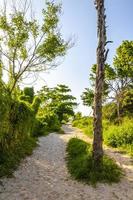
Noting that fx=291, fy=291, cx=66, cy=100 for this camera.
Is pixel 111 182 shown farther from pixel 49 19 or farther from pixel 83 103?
pixel 83 103

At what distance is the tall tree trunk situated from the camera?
928 centimetres

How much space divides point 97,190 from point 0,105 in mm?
3721

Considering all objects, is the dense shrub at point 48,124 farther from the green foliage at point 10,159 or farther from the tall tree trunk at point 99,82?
the tall tree trunk at point 99,82

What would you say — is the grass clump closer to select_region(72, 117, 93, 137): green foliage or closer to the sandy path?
the sandy path

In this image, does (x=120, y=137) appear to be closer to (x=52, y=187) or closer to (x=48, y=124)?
(x=52, y=187)

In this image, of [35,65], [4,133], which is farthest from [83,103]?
[4,133]

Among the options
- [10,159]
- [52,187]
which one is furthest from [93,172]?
[10,159]

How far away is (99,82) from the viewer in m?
9.55

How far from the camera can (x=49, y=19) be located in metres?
17.2

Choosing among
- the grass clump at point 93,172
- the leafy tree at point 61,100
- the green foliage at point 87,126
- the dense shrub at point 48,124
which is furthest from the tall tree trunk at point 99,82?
the leafy tree at point 61,100

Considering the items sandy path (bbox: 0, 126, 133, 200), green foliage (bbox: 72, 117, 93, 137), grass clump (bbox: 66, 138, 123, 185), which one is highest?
green foliage (bbox: 72, 117, 93, 137)

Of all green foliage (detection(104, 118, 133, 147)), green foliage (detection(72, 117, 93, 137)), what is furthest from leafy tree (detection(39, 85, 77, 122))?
green foliage (detection(104, 118, 133, 147))

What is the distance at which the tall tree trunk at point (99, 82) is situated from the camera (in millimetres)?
9281

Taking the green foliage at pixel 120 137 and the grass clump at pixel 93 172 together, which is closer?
the grass clump at pixel 93 172
